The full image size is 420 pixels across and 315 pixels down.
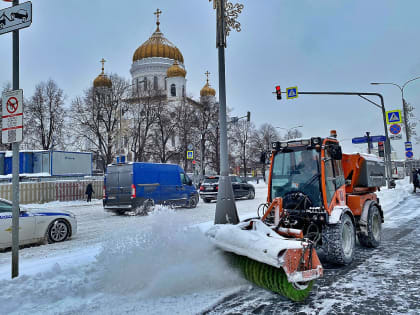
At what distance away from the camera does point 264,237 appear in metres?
4.65

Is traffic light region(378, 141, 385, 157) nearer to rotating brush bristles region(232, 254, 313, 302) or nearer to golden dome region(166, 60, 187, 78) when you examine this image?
rotating brush bristles region(232, 254, 313, 302)

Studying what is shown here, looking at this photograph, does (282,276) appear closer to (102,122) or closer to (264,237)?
(264,237)

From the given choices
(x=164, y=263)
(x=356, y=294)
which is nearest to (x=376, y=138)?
(x=356, y=294)

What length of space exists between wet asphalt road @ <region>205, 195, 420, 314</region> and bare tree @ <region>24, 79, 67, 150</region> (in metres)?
35.8

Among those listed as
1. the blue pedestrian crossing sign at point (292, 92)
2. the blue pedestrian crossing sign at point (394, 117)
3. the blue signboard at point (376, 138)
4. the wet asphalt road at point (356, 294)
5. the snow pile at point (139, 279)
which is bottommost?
the wet asphalt road at point (356, 294)

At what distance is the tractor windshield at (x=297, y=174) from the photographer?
20.7 ft

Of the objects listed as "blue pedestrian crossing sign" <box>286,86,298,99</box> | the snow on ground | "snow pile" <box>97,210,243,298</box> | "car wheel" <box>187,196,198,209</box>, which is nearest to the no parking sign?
the snow on ground

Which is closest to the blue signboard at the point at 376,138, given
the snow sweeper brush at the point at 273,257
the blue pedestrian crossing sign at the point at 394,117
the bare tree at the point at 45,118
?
the blue pedestrian crossing sign at the point at 394,117

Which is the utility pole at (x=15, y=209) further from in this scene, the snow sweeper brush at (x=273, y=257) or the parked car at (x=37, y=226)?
the snow sweeper brush at (x=273, y=257)

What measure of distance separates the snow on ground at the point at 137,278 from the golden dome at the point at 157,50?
60693 millimetres

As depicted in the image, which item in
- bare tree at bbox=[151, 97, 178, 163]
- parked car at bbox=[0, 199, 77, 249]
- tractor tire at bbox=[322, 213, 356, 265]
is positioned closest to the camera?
tractor tire at bbox=[322, 213, 356, 265]

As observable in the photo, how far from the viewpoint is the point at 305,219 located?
6086mm

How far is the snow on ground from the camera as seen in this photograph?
14.3ft

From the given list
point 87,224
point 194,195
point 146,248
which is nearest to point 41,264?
point 146,248
